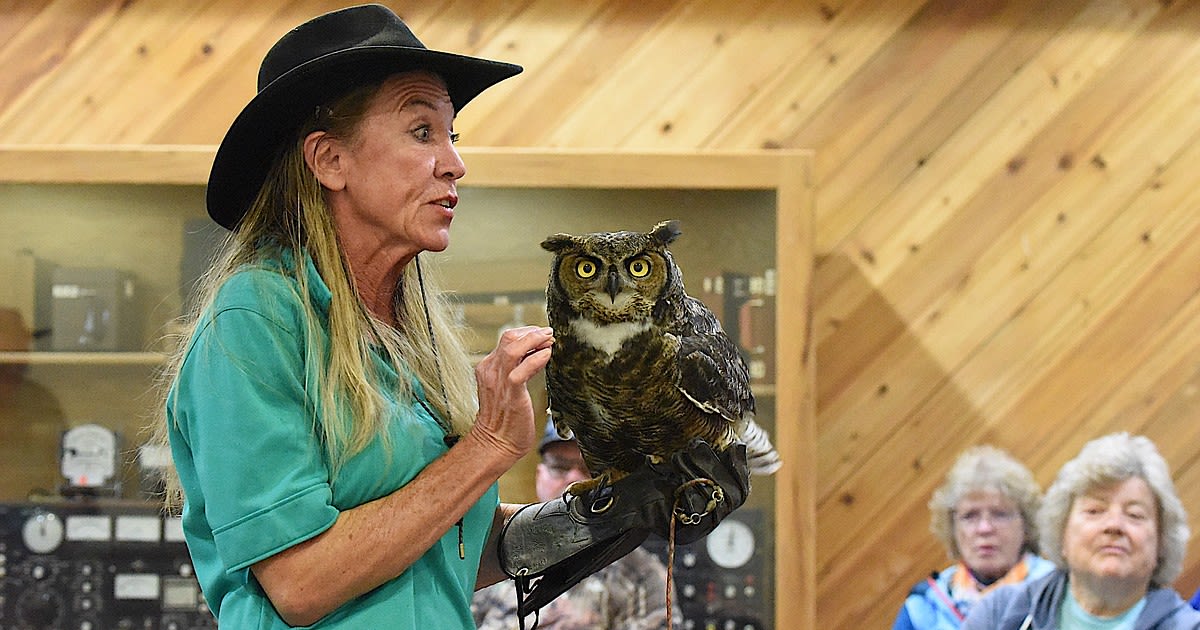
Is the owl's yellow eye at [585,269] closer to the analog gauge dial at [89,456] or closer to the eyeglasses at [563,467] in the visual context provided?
the eyeglasses at [563,467]

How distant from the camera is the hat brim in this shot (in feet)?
3.75

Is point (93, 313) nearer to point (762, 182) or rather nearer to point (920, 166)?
point (762, 182)

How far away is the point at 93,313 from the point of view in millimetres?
2666

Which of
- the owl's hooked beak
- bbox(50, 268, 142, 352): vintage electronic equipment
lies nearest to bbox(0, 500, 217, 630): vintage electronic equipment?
bbox(50, 268, 142, 352): vintage electronic equipment

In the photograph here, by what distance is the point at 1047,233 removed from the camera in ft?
9.56

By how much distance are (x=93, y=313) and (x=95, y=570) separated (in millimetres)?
559

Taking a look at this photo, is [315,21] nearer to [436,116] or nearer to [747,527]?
[436,116]

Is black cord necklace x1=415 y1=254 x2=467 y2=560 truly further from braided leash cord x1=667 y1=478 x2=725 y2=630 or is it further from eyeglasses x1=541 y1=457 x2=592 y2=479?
eyeglasses x1=541 y1=457 x2=592 y2=479

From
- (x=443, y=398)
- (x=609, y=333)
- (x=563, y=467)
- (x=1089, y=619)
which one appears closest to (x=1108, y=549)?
(x=1089, y=619)

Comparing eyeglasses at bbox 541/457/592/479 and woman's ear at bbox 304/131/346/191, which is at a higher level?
woman's ear at bbox 304/131/346/191

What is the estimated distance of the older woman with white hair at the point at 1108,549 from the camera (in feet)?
7.52

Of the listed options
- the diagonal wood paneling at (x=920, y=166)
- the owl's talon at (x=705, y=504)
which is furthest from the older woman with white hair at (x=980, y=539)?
the owl's talon at (x=705, y=504)

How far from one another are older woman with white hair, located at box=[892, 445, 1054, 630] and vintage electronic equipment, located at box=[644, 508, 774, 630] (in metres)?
0.38

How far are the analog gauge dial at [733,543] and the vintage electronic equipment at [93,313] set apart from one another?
1.34 m
